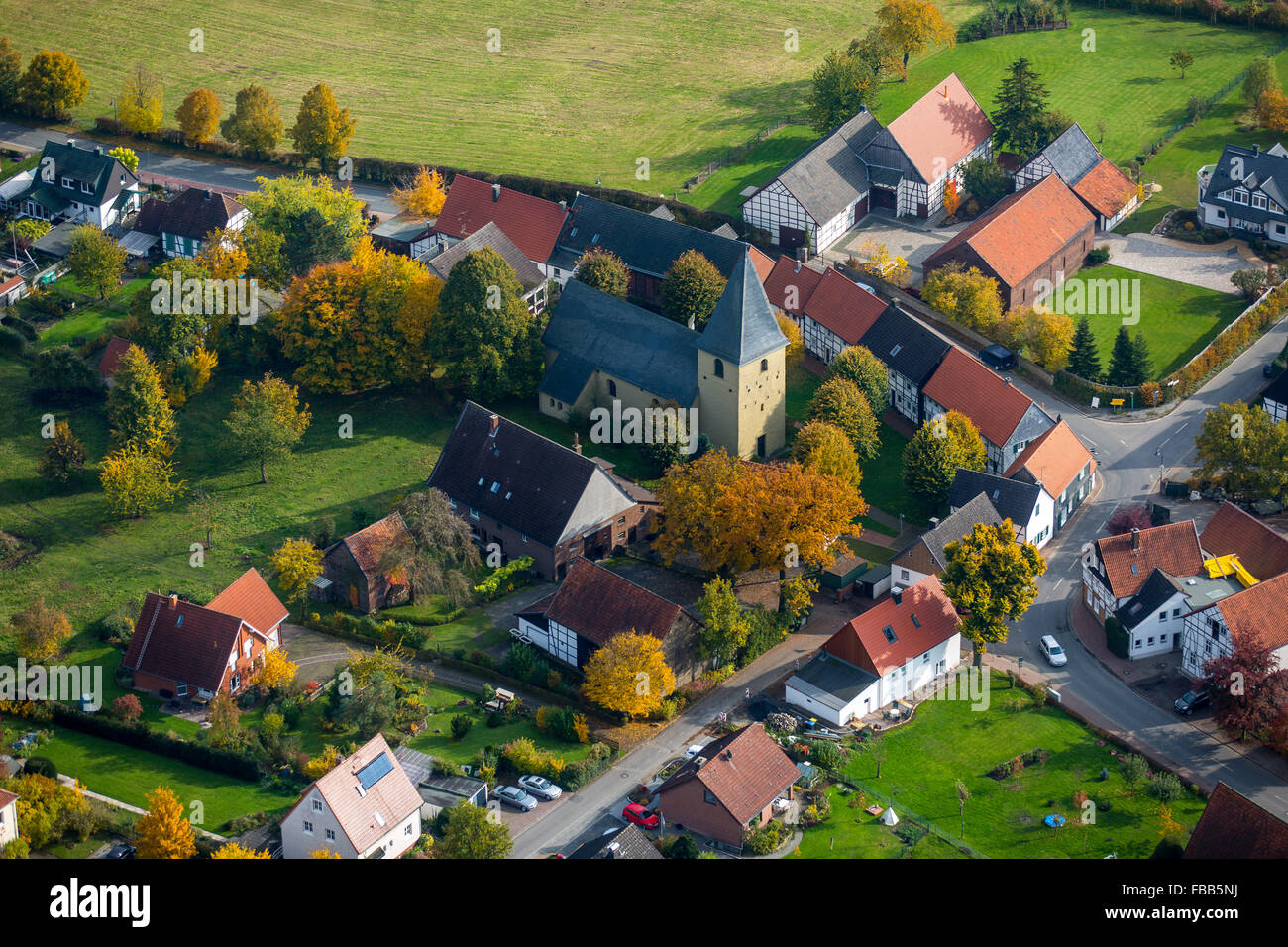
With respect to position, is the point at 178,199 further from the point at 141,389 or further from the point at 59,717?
the point at 59,717

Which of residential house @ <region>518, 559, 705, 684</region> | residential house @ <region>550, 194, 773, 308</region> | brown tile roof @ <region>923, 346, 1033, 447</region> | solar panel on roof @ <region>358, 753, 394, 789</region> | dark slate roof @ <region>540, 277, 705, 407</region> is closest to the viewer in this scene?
solar panel on roof @ <region>358, 753, 394, 789</region>

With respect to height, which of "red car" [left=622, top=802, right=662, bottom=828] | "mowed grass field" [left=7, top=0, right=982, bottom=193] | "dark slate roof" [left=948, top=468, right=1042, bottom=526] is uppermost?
"mowed grass field" [left=7, top=0, right=982, bottom=193]

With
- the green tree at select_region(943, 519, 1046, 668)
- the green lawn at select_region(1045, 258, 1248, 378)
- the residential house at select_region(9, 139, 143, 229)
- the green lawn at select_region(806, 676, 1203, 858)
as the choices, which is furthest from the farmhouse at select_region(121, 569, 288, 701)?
the green lawn at select_region(1045, 258, 1248, 378)

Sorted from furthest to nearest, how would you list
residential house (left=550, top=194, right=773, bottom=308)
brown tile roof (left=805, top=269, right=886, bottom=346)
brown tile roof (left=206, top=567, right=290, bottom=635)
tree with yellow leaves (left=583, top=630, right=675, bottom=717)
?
residential house (left=550, top=194, right=773, bottom=308)
brown tile roof (left=805, top=269, right=886, bottom=346)
brown tile roof (left=206, top=567, right=290, bottom=635)
tree with yellow leaves (left=583, top=630, right=675, bottom=717)

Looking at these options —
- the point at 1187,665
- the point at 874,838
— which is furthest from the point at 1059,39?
the point at 874,838

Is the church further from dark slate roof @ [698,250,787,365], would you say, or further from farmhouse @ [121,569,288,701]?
farmhouse @ [121,569,288,701]

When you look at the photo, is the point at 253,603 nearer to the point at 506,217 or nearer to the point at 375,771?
the point at 375,771

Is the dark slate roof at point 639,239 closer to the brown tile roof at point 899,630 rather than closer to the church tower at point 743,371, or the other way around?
the church tower at point 743,371
